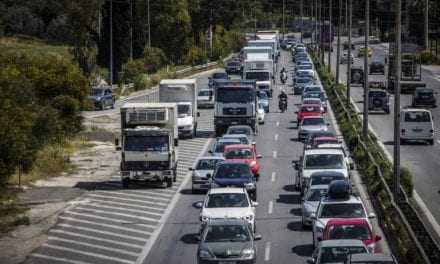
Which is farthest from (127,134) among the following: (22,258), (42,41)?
(42,41)

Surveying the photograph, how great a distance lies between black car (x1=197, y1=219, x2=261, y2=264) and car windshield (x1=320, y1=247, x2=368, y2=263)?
3448mm

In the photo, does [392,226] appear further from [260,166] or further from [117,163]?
[117,163]

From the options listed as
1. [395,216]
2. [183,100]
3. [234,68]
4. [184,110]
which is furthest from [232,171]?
[234,68]

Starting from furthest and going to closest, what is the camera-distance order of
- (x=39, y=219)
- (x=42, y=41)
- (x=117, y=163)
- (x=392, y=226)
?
(x=42, y=41)
(x=117, y=163)
(x=39, y=219)
(x=392, y=226)

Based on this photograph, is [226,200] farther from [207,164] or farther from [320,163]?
[207,164]

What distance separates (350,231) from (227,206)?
21.0ft

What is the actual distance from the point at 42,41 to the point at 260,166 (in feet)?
345

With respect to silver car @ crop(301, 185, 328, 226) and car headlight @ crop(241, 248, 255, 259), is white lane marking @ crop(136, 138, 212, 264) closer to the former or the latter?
car headlight @ crop(241, 248, 255, 259)

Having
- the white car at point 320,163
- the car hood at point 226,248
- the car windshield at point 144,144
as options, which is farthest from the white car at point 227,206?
the car windshield at point 144,144

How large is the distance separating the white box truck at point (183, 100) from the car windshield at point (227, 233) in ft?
116

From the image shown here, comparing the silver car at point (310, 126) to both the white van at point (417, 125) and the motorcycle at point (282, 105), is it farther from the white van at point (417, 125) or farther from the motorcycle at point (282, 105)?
the motorcycle at point (282, 105)

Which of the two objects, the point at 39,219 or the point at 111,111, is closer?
the point at 39,219

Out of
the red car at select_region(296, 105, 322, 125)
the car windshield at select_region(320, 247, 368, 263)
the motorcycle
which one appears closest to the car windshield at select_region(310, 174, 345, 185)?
the car windshield at select_region(320, 247, 368, 263)

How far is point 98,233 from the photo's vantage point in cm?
3631
